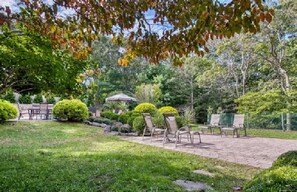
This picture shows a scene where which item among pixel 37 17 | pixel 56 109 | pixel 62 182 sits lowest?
pixel 62 182

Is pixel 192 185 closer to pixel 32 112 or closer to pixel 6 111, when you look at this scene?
pixel 6 111

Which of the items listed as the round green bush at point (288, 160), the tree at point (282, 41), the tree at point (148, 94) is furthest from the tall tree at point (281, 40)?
the round green bush at point (288, 160)

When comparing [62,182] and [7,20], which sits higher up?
[7,20]

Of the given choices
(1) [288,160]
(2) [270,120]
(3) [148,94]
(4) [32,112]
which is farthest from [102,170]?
(3) [148,94]

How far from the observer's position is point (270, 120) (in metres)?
14.3

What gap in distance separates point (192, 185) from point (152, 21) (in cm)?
229

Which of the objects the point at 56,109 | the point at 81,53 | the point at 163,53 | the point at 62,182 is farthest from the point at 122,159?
the point at 56,109

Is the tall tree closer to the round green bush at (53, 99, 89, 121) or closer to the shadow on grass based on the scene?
the round green bush at (53, 99, 89, 121)

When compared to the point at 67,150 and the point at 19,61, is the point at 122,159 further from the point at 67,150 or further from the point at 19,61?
the point at 19,61

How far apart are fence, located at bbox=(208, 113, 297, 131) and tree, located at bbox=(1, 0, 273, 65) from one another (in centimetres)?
1267

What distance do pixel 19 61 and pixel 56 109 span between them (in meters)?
9.88

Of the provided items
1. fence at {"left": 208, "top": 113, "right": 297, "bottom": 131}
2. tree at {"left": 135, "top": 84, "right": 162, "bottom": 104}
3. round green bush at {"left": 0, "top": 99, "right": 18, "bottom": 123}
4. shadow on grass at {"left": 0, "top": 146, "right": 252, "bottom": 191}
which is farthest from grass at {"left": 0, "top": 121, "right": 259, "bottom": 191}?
tree at {"left": 135, "top": 84, "right": 162, "bottom": 104}

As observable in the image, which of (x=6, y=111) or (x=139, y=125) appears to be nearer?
(x=139, y=125)

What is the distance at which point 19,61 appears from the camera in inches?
141
